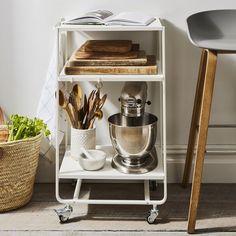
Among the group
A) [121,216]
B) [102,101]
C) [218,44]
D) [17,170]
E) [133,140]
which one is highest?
[218,44]

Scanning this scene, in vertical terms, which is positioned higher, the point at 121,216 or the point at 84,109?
the point at 84,109

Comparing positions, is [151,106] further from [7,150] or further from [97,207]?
[7,150]

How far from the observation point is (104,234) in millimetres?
2049

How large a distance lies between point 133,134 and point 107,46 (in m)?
0.35

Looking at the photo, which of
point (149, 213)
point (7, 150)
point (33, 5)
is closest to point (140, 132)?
point (149, 213)

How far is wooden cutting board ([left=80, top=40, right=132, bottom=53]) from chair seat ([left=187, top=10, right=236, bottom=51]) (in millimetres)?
256

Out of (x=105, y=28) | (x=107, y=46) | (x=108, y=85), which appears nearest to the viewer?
(x=105, y=28)

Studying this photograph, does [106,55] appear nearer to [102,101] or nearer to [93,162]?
[102,101]

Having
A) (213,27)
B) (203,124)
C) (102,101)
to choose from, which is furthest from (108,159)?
(213,27)

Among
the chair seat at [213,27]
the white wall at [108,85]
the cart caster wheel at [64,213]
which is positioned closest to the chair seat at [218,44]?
the chair seat at [213,27]

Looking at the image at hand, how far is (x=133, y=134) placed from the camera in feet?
6.98

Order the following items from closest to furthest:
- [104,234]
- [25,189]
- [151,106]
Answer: [104,234], [25,189], [151,106]

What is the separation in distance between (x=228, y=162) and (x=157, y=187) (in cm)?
34

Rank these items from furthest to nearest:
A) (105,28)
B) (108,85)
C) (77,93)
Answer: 1. (108,85)
2. (77,93)
3. (105,28)
